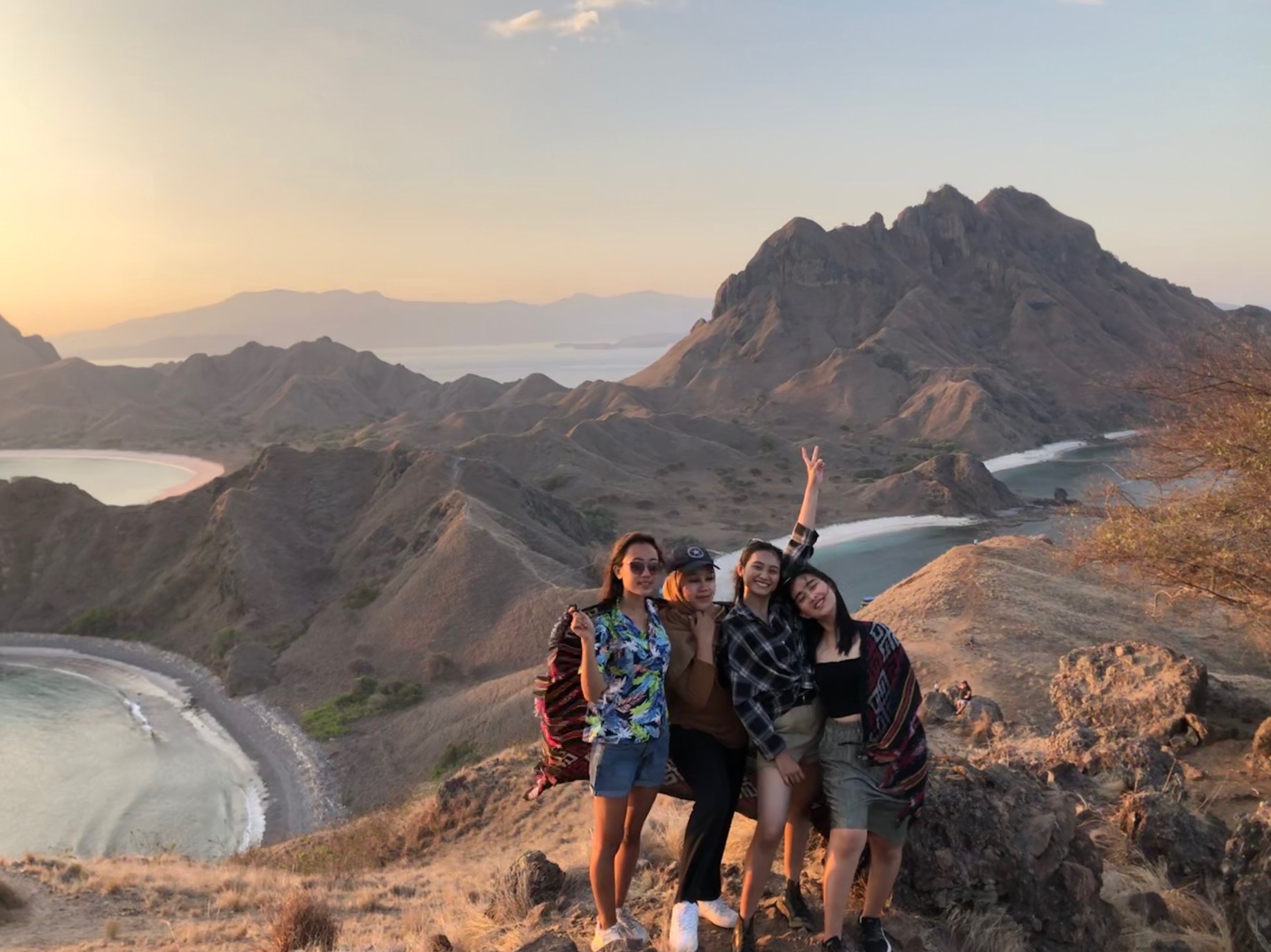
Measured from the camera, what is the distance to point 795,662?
4188 millimetres

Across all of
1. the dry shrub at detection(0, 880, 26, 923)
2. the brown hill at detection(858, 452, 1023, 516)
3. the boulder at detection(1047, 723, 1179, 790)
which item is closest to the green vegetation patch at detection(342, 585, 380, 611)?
the dry shrub at detection(0, 880, 26, 923)

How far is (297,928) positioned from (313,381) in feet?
464

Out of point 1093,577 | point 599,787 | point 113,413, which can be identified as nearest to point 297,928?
point 599,787

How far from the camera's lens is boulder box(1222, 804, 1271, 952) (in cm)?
486

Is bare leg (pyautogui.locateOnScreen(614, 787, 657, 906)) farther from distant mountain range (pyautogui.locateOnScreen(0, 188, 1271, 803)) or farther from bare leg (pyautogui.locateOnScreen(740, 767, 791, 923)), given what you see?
distant mountain range (pyautogui.locateOnScreen(0, 188, 1271, 803))

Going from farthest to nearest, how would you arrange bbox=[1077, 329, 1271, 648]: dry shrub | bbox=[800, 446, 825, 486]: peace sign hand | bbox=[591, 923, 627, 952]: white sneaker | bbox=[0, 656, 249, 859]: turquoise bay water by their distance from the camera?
bbox=[0, 656, 249, 859]: turquoise bay water < bbox=[1077, 329, 1271, 648]: dry shrub < bbox=[800, 446, 825, 486]: peace sign hand < bbox=[591, 923, 627, 952]: white sneaker

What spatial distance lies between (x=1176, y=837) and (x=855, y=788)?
3604 mm

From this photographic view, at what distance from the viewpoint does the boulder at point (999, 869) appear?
4.66 m

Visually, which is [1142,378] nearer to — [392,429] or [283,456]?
[283,456]

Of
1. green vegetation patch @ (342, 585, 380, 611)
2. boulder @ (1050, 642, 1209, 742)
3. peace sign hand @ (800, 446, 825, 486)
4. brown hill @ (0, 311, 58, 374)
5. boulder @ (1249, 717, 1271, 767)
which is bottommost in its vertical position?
green vegetation patch @ (342, 585, 380, 611)

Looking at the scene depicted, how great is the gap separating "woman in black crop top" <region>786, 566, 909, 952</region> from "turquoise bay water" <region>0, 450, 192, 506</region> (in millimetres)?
87487

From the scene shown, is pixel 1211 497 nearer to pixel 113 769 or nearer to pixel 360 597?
pixel 113 769

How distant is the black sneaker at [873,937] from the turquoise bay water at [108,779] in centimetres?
2073

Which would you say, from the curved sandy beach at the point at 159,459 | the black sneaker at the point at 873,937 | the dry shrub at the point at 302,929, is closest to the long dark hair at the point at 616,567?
the black sneaker at the point at 873,937
